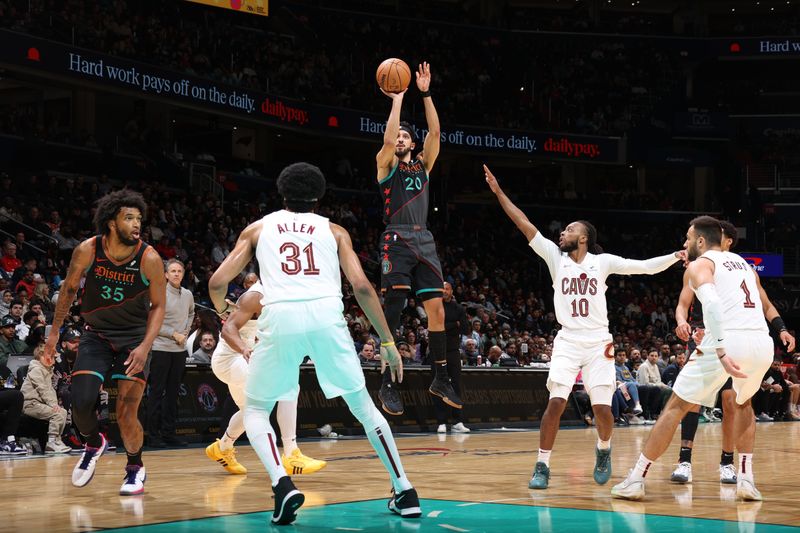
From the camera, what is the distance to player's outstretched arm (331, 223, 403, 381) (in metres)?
6.32

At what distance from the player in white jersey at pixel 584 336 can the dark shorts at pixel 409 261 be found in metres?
0.97

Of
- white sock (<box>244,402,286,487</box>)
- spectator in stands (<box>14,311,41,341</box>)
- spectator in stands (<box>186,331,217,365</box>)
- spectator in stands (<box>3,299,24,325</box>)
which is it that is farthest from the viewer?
spectator in stands (<box>3,299,24,325</box>)

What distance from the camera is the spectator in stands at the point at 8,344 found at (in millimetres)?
12486

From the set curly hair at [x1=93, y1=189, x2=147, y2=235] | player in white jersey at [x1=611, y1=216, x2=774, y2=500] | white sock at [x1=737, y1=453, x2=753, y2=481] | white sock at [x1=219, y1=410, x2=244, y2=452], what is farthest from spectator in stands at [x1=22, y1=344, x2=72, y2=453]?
white sock at [x1=737, y1=453, x2=753, y2=481]

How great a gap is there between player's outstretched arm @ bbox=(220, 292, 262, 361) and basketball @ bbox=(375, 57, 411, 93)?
2161 mm

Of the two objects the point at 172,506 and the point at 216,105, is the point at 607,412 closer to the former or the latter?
the point at 172,506

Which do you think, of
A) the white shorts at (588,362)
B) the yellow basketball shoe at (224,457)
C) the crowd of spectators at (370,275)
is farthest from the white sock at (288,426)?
the crowd of spectators at (370,275)

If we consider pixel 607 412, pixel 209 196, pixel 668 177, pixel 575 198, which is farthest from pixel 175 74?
pixel 668 177

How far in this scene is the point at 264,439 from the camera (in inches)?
249

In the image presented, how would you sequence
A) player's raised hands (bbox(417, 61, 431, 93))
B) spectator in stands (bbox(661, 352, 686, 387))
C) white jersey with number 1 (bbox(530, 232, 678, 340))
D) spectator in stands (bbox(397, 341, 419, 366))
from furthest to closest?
spectator in stands (bbox(661, 352, 686, 387))
spectator in stands (bbox(397, 341, 419, 366))
player's raised hands (bbox(417, 61, 431, 93))
white jersey with number 1 (bbox(530, 232, 678, 340))

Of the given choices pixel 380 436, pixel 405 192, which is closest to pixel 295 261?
pixel 380 436

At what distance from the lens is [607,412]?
8734 mm

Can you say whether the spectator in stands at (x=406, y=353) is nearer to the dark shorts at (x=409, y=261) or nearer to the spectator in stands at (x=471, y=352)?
the spectator in stands at (x=471, y=352)

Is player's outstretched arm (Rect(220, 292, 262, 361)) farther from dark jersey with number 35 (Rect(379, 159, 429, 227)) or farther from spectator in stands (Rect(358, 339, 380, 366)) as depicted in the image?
spectator in stands (Rect(358, 339, 380, 366))
